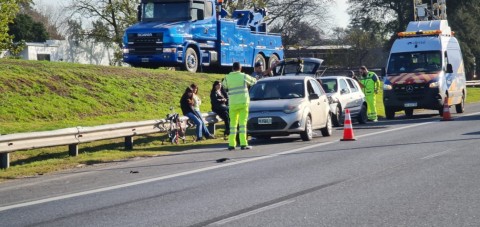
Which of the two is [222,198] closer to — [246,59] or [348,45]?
[246,59]

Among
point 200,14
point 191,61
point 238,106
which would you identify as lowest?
point 238,106

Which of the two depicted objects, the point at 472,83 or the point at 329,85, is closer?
the point at 329,85

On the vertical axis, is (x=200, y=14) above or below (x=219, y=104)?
above

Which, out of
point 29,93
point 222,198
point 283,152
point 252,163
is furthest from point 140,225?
point 29,93

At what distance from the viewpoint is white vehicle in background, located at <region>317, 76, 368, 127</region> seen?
26.9m

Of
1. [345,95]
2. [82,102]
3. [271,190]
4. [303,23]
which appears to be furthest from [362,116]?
[303,23]

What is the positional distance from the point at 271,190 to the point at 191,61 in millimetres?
22972

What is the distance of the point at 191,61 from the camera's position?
34.6 meters

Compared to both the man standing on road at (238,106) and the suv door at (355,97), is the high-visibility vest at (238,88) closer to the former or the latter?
the man standing on road at (238,106)

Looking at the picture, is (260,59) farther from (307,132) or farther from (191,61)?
(307,132)

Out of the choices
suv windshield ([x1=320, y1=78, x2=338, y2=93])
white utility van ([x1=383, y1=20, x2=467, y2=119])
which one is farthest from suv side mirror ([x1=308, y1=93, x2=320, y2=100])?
white utility van ([x1=383, y1=20, x2=467, y2=119])

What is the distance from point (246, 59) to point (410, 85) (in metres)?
9.67

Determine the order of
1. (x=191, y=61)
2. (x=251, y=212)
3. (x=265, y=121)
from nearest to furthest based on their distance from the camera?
(x=251, y=212), (x=265, y=121), (x=191, y=61)

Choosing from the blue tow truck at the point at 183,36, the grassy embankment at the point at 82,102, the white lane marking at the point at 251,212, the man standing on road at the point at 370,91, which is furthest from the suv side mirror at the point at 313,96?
the blue tow truck at the point at 183,36
